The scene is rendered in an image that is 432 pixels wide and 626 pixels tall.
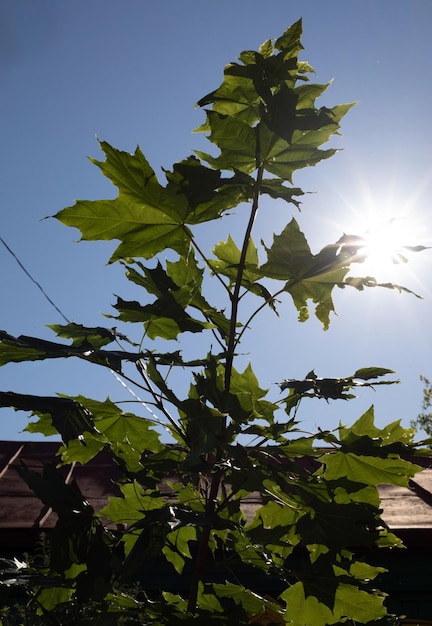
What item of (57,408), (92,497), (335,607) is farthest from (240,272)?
(92,497)

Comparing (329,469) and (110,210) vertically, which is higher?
(110,210)

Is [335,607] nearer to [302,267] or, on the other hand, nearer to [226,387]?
[226,387]

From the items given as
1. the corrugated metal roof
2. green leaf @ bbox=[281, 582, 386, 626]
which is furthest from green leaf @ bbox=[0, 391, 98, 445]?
the corrugated metal roof

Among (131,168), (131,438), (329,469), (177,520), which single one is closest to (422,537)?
(329,469)

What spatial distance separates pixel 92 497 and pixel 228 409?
123 inches

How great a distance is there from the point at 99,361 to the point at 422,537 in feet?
11.0

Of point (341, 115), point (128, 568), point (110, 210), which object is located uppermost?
point (341, 115)

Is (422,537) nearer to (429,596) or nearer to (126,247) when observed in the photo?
(429,596)

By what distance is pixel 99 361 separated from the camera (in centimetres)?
202

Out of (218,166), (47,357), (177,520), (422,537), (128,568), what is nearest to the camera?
(128,568)

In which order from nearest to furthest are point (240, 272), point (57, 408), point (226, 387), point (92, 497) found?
point (57, 408)
point (226, 387)
point (240, 272)
point (92, 497)

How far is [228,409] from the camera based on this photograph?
183 centimetres

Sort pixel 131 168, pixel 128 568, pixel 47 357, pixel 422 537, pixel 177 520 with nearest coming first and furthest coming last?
pixel 128 568
pixel 177 520
pixel 47 357
pixel 131 168
pixel 422 537

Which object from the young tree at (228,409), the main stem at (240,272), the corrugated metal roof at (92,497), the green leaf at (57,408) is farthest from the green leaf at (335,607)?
the corrugated metal roof at (92,497)
